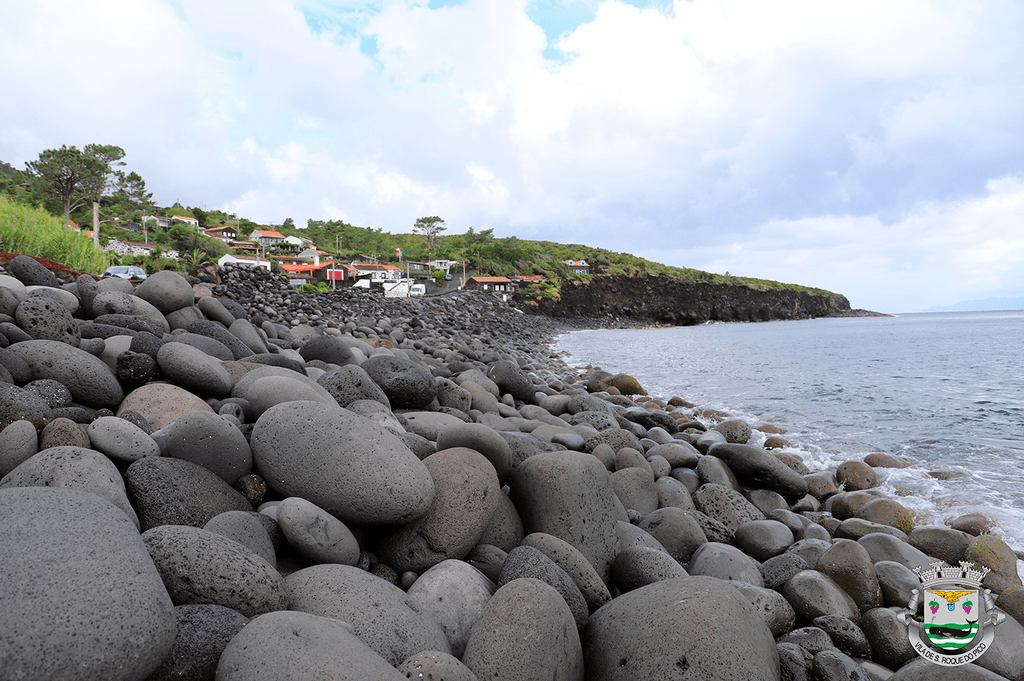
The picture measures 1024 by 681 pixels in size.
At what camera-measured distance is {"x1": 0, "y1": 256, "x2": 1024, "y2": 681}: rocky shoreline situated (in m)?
1.91

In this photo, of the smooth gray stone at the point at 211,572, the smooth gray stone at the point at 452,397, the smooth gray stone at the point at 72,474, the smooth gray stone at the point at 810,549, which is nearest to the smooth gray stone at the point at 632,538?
the smooth gray stone at the point at 810,549

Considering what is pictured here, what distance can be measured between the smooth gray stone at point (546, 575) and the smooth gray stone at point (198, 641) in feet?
4.53

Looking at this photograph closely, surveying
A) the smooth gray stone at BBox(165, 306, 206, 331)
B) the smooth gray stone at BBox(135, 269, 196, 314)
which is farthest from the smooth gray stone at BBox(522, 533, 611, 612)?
the smooth gray stone at BBox(135, 269, 196, 314)

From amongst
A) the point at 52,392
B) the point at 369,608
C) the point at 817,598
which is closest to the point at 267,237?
the point at 52,392

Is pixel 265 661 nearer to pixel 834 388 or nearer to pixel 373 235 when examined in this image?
pixel 834 388

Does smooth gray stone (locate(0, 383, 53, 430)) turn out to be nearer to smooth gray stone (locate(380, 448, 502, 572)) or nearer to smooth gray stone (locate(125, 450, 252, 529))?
smooth gray stone (locate(125, 450, 252, 529))

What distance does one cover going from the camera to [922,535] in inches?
205

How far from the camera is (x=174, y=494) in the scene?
3010 millimetres

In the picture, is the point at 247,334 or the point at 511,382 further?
the point at 511,382

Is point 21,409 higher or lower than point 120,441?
higher

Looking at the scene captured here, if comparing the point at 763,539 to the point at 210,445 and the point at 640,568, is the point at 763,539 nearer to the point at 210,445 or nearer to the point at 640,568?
the point at 640,568

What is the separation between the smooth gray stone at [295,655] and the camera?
1847mm

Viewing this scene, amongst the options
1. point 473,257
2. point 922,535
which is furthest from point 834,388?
point 473,257

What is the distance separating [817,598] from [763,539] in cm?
124
